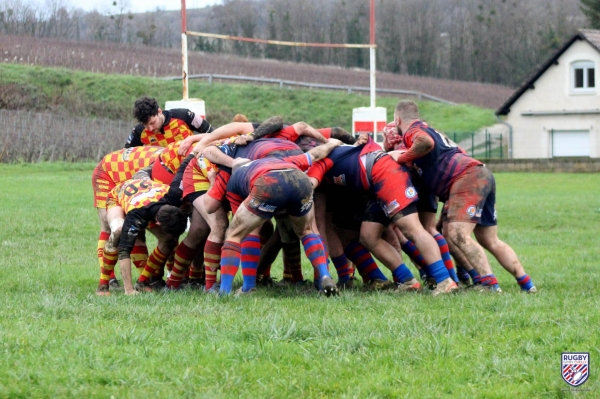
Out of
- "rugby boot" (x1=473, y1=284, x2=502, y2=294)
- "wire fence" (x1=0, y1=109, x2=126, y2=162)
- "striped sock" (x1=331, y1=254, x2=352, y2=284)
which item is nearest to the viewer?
"rugby boot" (x1=473, y1=284, x2=502, y2=294)

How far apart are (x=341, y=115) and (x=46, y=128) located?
70.5ft

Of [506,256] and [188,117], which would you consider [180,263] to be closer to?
[188,117]

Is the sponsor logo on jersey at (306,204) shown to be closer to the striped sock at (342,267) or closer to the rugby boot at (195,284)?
the striped sock at (342,267)

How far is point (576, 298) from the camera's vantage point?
25.4ft

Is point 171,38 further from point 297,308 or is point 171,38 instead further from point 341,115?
point 297,308

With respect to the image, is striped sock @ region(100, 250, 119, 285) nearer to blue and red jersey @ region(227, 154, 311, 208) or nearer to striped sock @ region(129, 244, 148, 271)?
striped sock @ region(129, 244, 148, 271)

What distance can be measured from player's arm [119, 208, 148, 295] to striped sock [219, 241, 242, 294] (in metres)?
0.81

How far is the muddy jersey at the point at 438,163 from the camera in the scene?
8.50m

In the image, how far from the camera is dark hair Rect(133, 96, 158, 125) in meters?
9.60

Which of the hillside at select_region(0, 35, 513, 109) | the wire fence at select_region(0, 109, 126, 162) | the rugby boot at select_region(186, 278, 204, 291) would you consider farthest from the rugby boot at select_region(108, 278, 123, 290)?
the hillside at select_region(0, 35, 513, 109)

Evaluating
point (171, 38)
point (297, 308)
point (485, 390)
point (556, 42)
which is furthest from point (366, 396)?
point (171, 38)

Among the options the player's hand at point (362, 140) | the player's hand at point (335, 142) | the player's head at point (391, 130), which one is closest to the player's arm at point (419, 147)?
the player's hand at point (362, 140)

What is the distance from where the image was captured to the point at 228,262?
26.3 ft

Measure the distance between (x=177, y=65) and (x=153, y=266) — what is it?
57383 millimetres
